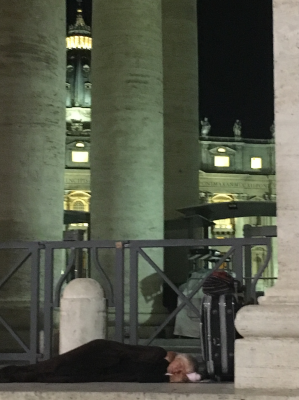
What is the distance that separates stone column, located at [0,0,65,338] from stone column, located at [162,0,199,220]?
27.6 feet

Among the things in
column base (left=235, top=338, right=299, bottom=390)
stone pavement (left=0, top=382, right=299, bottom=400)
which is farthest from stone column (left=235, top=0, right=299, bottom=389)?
stone pavement (left=0, top=382, right=299, bottom=400)

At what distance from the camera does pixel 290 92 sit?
27.6 feet

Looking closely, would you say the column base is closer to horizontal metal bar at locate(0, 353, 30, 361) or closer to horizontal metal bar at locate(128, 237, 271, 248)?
horizontal metal bar at locate(128, 237, 271, 248)

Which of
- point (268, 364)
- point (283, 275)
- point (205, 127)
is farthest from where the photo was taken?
point (205, 127)

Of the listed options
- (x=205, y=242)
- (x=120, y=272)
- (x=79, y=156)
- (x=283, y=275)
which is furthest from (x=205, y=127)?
(x=283, y=275)

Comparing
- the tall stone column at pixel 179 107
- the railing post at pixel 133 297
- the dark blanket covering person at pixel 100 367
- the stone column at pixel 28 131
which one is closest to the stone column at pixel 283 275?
the dark blanket covering person at pixel 100 367

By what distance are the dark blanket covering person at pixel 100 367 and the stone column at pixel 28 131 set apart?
5905 mm

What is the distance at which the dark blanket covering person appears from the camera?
8.59 metres

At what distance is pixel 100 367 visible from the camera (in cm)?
872

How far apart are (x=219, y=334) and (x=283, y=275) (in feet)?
3.51

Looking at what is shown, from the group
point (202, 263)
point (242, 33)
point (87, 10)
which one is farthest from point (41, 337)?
point (87, 10)

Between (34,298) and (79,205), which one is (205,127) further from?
(34,298)

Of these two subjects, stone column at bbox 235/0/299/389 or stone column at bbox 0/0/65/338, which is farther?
stone column at bbox 0/0/65/338

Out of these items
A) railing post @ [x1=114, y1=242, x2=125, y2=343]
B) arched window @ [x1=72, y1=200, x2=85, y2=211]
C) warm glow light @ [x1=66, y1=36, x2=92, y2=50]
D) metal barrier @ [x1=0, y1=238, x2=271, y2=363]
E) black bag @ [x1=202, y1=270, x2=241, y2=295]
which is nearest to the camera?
black bag @ [x1=202, y1=270, x2=241, y2=295]
